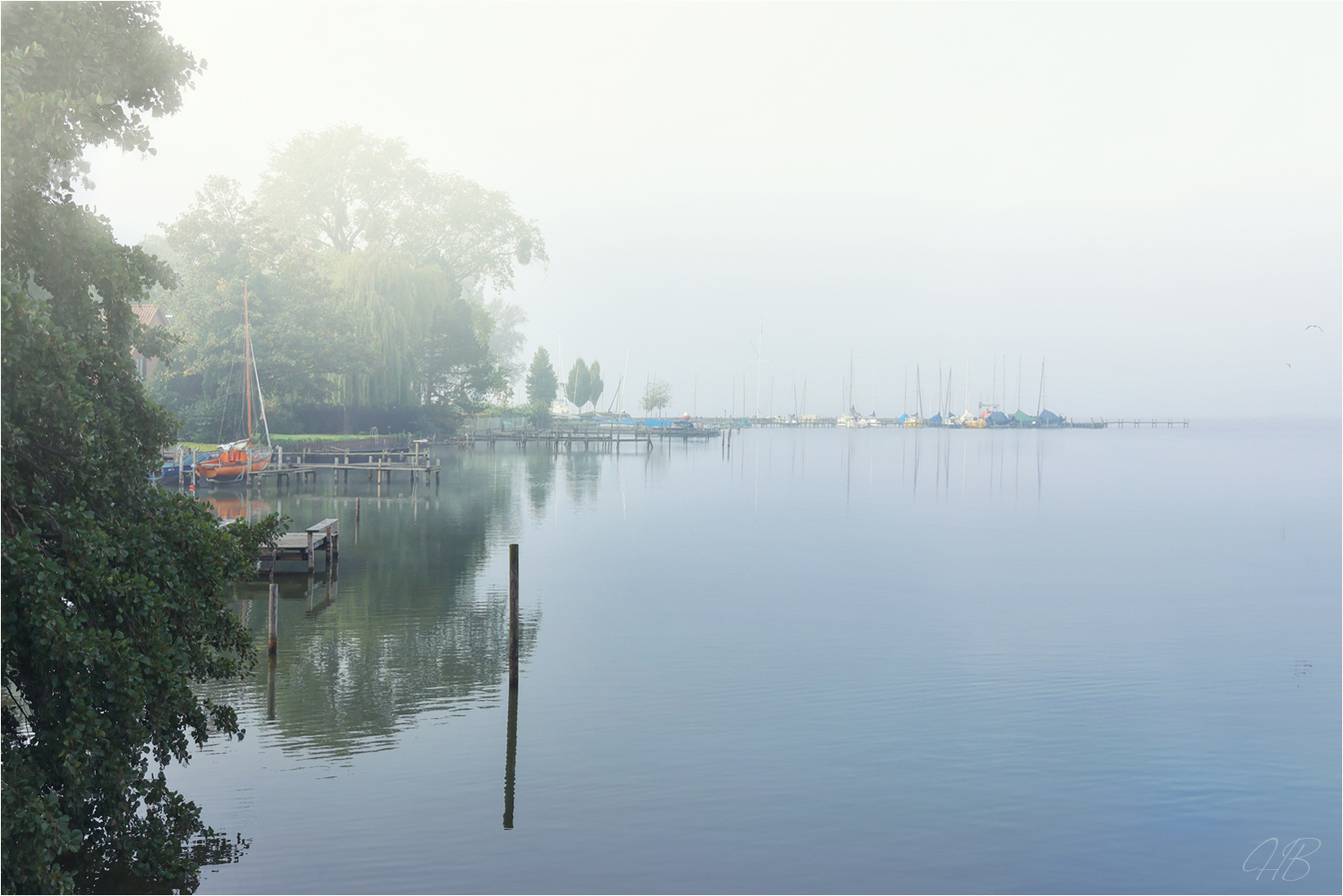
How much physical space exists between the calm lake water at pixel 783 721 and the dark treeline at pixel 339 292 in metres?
24.5

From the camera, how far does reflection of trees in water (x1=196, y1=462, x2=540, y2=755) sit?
16.3 m

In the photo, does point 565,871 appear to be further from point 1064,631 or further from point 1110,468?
point 1110,468

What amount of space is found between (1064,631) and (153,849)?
2102cm

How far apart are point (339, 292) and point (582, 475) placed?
762 inches

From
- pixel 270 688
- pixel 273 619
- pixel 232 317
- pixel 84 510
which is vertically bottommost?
pixel 270 688

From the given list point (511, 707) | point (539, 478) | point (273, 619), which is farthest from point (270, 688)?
point (539, 478)

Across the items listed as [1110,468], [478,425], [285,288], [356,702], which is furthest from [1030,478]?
[356,702]

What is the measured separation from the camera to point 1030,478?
77125mm

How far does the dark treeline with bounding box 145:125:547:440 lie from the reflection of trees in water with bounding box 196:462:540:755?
28.8m

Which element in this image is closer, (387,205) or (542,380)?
(387,205)

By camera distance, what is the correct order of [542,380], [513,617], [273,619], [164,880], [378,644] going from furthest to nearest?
[542,380]
[378,644]
[273,619]
[513,617]
[164,880]

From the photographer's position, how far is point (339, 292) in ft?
224

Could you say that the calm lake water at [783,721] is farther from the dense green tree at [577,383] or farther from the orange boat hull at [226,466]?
the dense green tree at [577,383]

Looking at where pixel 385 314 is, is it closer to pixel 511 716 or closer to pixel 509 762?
pixel 511 716
